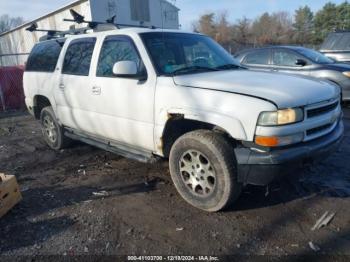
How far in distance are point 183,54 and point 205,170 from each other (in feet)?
5.09

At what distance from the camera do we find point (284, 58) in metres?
8.44

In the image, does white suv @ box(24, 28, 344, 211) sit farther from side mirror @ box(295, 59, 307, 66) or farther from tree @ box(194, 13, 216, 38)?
tree @ box(194, 13, 216, 38)

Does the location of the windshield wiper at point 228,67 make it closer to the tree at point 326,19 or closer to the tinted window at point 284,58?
the tinted window at point 284,58

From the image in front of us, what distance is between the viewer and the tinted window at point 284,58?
27.2ft

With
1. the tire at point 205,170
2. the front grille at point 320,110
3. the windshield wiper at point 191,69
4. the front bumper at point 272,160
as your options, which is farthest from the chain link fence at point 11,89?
the front grille at point 320,110

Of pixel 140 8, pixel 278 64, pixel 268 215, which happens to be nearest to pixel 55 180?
pixel 268 215

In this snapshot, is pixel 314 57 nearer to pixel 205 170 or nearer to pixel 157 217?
pixel 205 170

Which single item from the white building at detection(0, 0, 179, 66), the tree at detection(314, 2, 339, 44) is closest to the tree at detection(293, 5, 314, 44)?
the tree at detection(314, 2, 339, 44)

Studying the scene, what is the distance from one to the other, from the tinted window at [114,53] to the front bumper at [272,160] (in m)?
1.74

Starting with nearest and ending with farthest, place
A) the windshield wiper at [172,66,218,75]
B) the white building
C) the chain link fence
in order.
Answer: the windshield wiper at [172,66,218,75], the chain link fence, the white building

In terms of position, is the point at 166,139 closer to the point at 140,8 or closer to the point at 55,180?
the point at 55,180

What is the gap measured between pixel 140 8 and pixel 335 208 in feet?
88.1

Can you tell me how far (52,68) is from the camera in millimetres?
5504

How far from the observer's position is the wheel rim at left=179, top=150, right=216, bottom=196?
11.3ft
